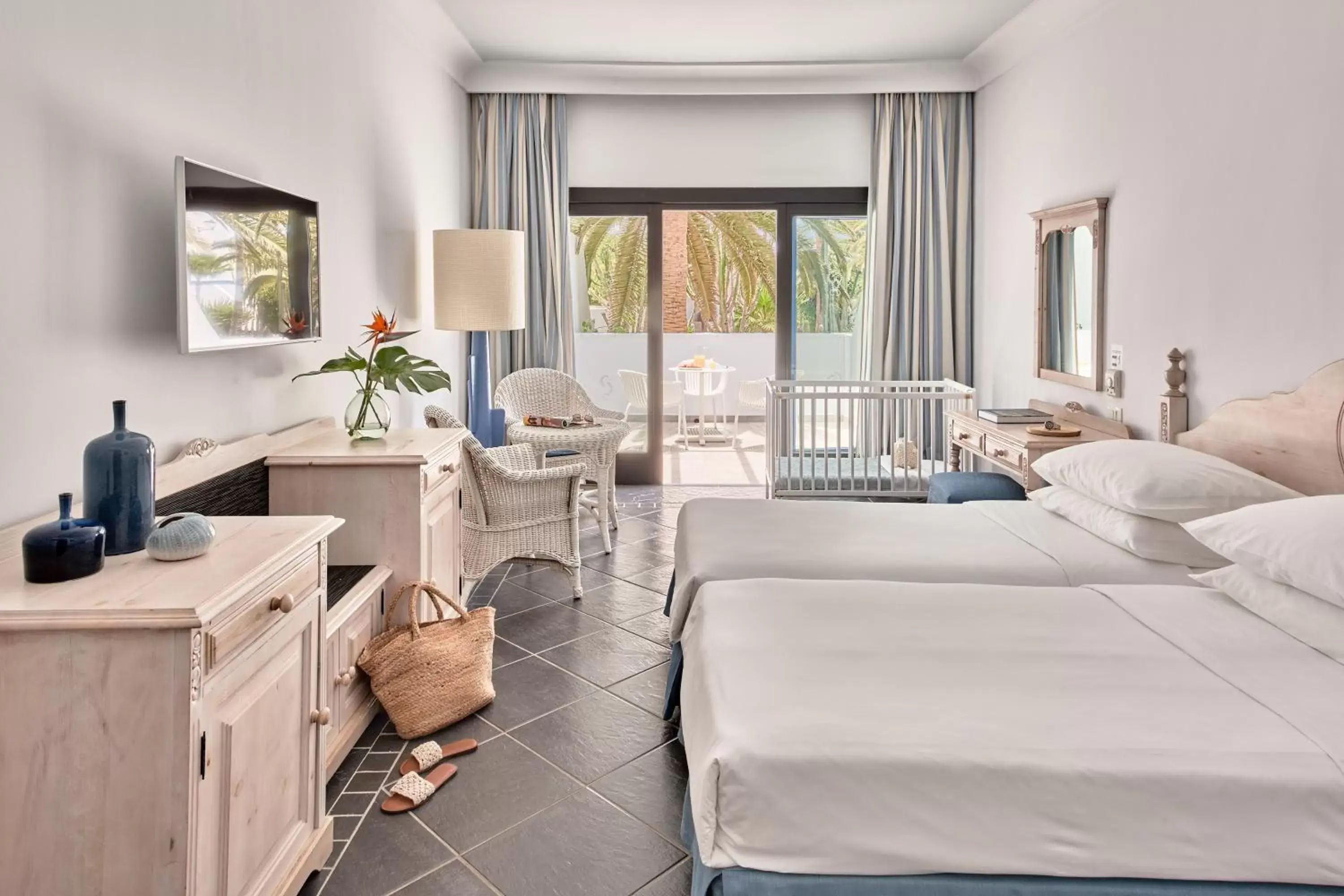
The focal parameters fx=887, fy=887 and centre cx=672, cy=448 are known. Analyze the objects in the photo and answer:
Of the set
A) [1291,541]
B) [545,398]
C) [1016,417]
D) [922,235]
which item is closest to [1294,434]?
[1291,541]

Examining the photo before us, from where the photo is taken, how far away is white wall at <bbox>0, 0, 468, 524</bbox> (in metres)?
1.79

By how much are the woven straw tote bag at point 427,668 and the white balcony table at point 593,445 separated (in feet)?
5.63

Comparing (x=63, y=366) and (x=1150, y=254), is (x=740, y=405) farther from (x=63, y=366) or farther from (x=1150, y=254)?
(x=63, y=366)

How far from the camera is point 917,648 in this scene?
1803 millimetres

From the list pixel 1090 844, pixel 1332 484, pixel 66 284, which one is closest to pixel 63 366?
pixel 66 284

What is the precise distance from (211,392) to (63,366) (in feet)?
2.11

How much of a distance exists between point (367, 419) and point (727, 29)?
3.14 meters

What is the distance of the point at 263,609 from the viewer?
162cm

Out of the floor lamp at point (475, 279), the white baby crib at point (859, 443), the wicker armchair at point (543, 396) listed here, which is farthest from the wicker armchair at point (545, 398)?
the white baby crib at point (859, 443)

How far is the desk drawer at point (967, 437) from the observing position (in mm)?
4406

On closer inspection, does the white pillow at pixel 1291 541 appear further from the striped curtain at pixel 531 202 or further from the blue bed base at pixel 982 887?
the striped curtain at pixel 531 202

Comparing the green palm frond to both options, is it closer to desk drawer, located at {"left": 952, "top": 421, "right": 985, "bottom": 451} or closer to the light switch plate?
desk drawer, located at {"left": 952, "top": 421, "right": 985, "bottom": 451}

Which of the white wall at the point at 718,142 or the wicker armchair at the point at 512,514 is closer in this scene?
the wicker armchair at the point at 512,514

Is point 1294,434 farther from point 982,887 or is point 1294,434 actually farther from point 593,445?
point 593,445
